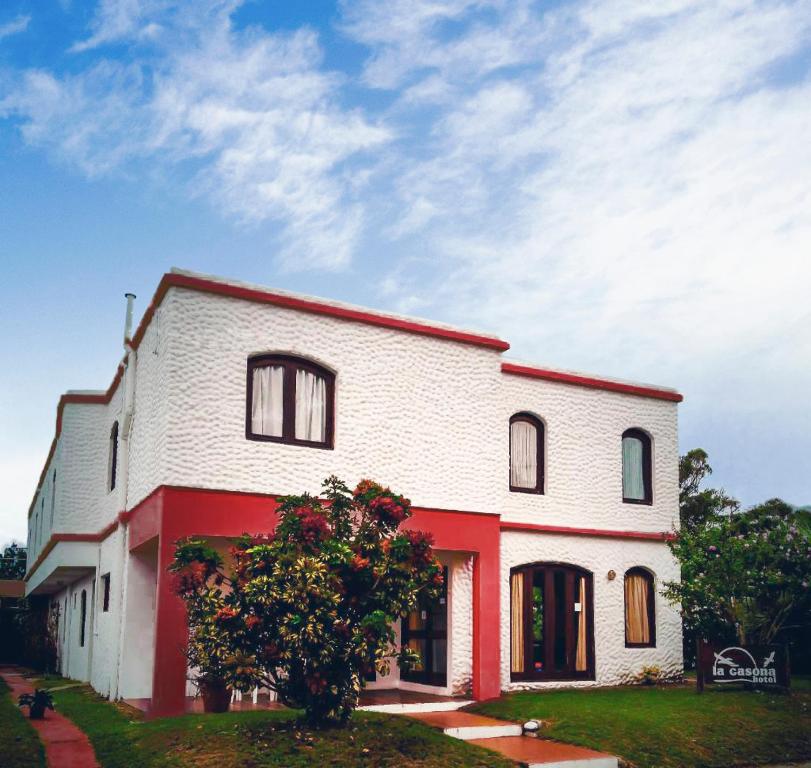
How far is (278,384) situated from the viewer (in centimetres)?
1559

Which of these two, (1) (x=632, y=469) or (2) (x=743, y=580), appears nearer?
(2) (x=743, y=580)

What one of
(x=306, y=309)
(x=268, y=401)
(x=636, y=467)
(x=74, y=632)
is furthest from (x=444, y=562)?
(x=74, y=632)

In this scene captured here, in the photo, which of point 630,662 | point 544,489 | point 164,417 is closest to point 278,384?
point 164,417

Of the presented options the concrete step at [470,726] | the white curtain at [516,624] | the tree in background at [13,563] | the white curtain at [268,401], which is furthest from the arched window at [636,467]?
the tree in background at [13,563]

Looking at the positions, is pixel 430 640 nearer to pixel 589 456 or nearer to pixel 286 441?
pixel 286 441

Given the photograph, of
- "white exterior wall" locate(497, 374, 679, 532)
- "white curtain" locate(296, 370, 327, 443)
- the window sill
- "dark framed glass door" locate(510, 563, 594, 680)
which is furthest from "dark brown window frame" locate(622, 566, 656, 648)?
"white curtain" locate(296, 370, 327, 443)

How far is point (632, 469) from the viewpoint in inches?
810

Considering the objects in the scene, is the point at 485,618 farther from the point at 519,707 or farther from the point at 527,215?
the point at 527,215

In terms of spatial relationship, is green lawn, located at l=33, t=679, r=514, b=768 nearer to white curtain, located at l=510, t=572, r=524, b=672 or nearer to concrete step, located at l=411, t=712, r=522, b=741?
concrete step, located at l=411, t=712, r=522, b=741

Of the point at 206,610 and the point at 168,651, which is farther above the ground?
the point at 206,610

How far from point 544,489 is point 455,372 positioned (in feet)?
10.9

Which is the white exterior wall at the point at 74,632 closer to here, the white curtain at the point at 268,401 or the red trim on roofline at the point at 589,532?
the white curtain at the point at 268,401

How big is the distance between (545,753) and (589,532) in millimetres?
6987

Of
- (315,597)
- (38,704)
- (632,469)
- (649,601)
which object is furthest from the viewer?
(632,469)
